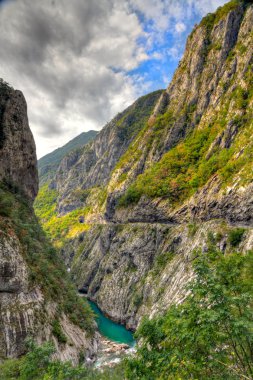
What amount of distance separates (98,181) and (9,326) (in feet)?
570

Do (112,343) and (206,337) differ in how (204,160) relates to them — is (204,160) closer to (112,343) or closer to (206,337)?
(112,343)

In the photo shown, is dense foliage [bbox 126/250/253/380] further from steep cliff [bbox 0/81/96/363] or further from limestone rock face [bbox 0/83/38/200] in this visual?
limestone rock face [bbox 0/83/38/200]

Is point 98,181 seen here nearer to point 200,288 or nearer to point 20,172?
point 20,172

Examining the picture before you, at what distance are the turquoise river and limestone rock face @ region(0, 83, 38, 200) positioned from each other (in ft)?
126

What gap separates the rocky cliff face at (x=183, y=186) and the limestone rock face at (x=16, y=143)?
3753 cm

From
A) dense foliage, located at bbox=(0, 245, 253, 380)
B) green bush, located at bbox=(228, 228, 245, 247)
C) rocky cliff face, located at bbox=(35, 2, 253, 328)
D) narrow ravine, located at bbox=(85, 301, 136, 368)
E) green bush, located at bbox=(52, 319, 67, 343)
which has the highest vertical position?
rocky cliff face, located at bbox=(35, 2, 253, 328)

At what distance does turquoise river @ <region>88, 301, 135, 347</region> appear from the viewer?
2230 inches

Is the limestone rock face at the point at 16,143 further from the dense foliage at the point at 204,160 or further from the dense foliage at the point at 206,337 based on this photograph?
the dense foliage at the point at 206,337

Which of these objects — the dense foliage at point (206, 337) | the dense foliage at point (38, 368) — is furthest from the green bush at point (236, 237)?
the dense foliage at point (206, 337)

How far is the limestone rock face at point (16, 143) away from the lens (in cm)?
5156

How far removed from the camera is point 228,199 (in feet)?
177

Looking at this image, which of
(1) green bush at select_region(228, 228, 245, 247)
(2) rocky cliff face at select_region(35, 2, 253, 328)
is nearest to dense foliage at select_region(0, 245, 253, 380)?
(2) rocky cliff face at select_region(35, 2, 253, 328)

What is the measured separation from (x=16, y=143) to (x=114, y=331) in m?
52.0

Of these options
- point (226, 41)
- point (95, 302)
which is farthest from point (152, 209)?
point (226, 41)
